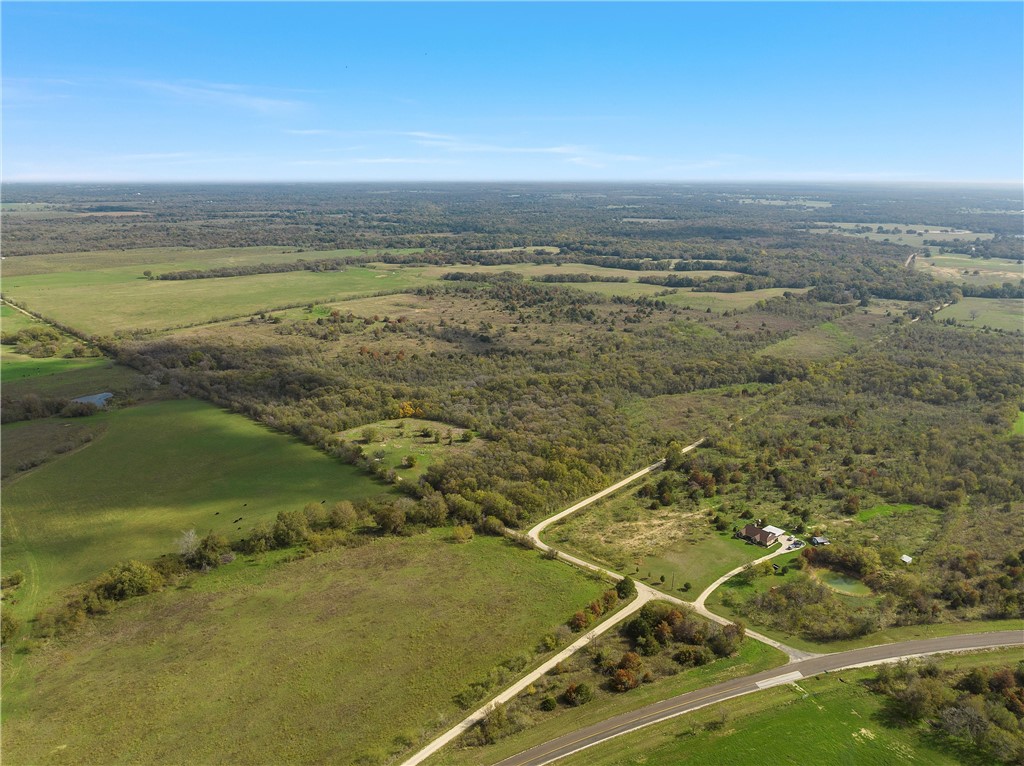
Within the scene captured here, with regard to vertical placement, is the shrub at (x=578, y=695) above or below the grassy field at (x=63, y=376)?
below

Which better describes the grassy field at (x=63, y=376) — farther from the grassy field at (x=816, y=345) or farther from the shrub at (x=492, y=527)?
the grassy field at (x=816, y=345)

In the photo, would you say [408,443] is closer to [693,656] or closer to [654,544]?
[654,544]

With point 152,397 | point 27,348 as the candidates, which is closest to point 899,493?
point 152,397

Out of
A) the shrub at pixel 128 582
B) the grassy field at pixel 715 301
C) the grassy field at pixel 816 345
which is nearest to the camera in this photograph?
the shrub at pixel 128 582

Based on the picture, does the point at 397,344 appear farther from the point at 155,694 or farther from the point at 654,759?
the point at 654,759

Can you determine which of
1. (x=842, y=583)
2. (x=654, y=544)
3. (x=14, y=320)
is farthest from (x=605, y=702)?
(x=14, y=320)

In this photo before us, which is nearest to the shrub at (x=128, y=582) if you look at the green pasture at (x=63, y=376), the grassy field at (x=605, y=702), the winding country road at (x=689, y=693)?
the winding country road at (x=689, y=693)

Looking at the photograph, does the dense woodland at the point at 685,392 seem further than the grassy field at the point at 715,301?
No
